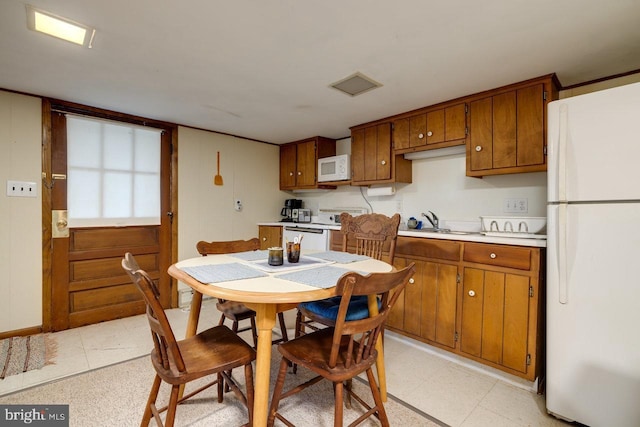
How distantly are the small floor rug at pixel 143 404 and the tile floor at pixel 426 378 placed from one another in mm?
146

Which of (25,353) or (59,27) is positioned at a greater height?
(59,27)

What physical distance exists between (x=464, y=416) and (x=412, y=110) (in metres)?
2.40

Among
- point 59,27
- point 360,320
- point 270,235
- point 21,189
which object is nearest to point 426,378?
point 360,320

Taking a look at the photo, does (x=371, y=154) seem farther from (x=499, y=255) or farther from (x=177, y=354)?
(x=177, y=354)

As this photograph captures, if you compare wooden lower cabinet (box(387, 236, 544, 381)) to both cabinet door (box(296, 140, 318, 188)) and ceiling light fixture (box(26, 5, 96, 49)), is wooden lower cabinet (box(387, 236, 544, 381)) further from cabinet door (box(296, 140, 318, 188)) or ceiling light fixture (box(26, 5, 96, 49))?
ceiling light fixture (box(26, 5, 96, 49))

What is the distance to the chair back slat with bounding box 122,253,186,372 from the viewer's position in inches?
41.6

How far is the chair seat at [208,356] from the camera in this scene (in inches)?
46.2

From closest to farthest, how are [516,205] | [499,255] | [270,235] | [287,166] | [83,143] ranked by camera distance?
[499,255] → [516,205] → [83,143] → [270,235] → [287,166]

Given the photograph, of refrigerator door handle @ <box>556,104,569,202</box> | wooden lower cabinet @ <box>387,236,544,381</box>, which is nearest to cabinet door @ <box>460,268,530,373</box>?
wooden lower cabinet @ <box>387,236,544,381</box>

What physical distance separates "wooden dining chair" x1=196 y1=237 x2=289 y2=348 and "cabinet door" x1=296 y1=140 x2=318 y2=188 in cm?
188

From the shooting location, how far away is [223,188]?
12.5 feet

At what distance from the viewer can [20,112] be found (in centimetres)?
252

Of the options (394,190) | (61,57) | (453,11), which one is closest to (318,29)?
(453,11)

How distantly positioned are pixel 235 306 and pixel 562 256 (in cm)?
190
